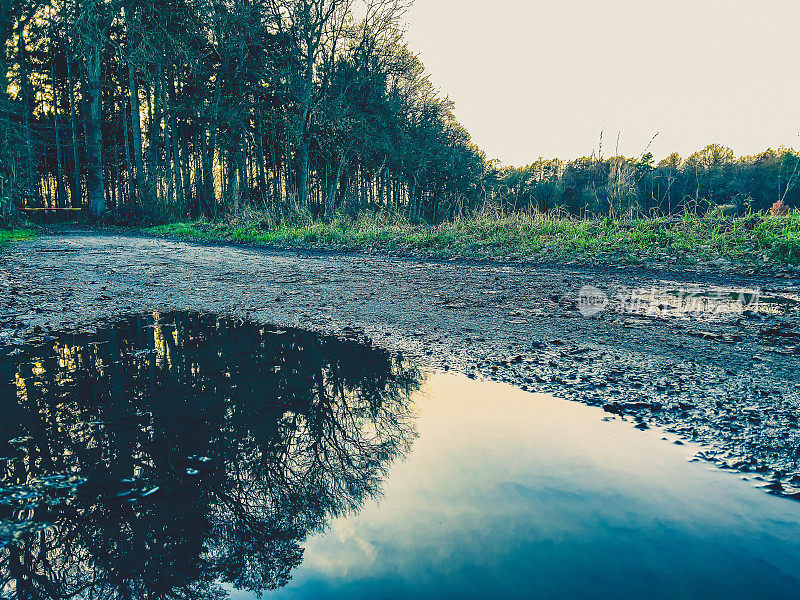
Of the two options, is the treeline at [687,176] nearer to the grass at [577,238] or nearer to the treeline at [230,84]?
the treeline at [230,84]

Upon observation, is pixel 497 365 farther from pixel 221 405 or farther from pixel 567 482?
pixel 221 405

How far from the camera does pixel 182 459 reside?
6.44 ft

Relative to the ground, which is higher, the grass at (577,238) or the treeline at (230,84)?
the treeline at (230,84)

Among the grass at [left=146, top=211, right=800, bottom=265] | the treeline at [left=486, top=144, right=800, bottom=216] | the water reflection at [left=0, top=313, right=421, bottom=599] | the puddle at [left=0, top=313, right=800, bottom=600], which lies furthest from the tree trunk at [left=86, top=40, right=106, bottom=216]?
the puddle at [left=0, top=313, right=800, bottom=600]

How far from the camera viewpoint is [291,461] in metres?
1.99

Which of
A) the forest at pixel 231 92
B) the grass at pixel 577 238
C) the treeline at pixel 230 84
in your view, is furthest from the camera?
the treeline at pixel 230 84

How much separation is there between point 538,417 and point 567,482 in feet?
1.83

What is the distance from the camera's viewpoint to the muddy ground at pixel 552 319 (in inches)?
92.3

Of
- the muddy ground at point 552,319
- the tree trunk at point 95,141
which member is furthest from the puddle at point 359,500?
the tree trunk at point 95,141

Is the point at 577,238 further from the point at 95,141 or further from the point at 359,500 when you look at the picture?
the point at 95,141

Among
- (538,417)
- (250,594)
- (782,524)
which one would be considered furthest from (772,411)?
(250,594)

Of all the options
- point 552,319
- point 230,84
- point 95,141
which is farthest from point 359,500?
point 95,141

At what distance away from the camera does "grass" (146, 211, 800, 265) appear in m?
7.93

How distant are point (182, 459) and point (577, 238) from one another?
9.07m
